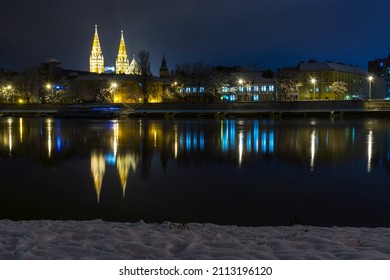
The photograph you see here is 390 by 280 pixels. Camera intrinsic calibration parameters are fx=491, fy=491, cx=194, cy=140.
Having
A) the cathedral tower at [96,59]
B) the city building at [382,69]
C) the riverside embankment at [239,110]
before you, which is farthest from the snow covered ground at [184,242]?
the cathedral tower at [96,59]

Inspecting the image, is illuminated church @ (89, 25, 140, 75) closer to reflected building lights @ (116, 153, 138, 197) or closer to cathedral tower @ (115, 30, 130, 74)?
cathedral tower @ (115, 30, 130, 74)

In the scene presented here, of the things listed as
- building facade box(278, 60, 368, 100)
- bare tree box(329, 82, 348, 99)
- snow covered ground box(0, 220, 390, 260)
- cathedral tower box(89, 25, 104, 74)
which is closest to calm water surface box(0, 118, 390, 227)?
snow covered ground box(0, 220, 390, 260)

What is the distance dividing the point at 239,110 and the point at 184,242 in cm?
7549

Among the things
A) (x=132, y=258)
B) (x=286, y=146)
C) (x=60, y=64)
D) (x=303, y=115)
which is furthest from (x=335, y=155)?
(x=60, y=64)

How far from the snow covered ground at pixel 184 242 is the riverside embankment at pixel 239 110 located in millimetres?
66217

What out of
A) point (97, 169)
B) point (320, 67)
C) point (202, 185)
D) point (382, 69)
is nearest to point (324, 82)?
point (320, 67)

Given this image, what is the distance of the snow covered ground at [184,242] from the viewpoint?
648 cm

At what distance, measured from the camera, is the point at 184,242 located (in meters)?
Result: 7.17

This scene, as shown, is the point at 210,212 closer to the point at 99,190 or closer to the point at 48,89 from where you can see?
the point at 99,190

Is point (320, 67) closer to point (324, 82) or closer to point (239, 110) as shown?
point (324, 82)

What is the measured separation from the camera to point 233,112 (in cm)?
7881

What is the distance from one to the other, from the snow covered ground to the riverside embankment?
66.2 meters

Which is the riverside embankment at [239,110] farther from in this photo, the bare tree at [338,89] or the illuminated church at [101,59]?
the illuminated church at [101,59]

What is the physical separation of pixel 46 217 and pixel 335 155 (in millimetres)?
15097
